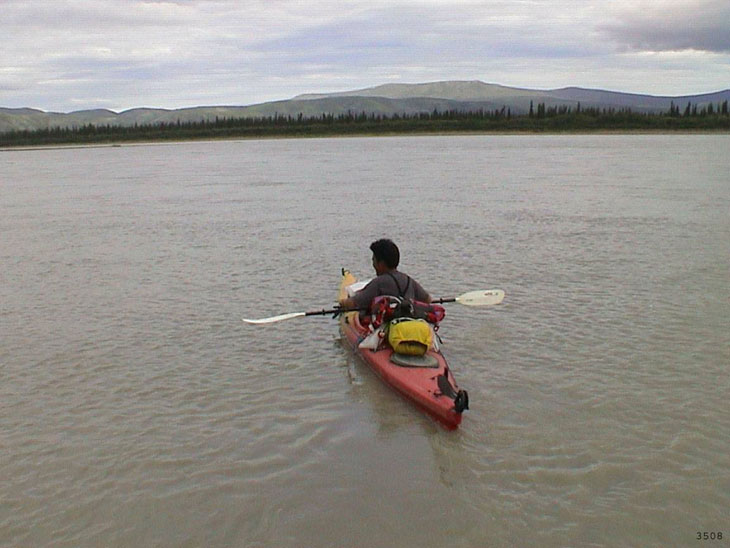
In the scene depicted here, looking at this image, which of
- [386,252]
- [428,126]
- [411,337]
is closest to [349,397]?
[411,337]

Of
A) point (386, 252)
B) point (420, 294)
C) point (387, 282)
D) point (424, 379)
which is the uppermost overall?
point (386, 252)

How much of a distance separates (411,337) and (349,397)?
0.86 metres

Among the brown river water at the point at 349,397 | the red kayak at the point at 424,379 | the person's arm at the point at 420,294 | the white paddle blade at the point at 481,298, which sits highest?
the person's arm at the point at 420,294

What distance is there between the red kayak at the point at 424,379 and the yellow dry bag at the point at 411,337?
7 cm

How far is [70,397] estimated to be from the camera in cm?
770

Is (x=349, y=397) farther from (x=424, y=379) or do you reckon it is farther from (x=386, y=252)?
(x=386, y=252)

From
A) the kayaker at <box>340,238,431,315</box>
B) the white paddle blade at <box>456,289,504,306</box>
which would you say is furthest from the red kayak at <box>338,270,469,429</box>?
the white paddle blade at <box>456,289,504,306</box>

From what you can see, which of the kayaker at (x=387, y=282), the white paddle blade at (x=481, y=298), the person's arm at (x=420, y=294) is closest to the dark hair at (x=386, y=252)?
the kayaker at (x=387, y=282)

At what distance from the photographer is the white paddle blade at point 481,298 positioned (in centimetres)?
976

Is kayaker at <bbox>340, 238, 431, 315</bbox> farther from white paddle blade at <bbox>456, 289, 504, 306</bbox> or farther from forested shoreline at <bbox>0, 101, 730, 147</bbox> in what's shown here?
forested shoreline at <bbox>0, 101, 730, 147</bbox>

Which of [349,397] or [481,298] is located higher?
[481,298]

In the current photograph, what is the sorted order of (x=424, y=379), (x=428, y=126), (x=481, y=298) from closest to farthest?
1. (x=424, y=379)
2. (x=481, y=298)
3. (x=428, y=126)

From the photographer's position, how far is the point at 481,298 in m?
9.82

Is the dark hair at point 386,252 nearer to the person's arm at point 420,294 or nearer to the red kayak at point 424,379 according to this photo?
the person's arm at point 420,294
